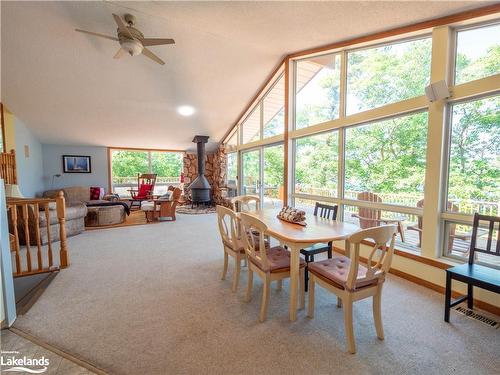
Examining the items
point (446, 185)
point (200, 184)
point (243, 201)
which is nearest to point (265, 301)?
point (243, 201)

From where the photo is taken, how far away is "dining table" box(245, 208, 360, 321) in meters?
1.87

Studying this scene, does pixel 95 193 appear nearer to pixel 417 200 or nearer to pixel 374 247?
pixel 374 247

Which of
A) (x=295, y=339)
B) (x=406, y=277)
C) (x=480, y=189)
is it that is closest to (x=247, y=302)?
(x=295, y=339)

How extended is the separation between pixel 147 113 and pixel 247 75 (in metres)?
2.70

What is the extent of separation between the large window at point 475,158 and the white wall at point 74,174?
8.46 m

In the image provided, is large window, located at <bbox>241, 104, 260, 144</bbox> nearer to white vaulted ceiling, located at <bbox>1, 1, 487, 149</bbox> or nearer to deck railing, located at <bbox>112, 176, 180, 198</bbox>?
white vaulted ceiling, located at <bbox>1, 1, 487, 149</bbox>

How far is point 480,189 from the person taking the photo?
231 cm

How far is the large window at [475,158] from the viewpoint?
7.29ft

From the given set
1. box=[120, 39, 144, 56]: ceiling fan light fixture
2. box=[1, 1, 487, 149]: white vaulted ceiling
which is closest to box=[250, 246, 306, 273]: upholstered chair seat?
box=[1, 1, 487, 149]: white vaulted ceiling

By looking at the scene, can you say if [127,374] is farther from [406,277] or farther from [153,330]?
[406,277]

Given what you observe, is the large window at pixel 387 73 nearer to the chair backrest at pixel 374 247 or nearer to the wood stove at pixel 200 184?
the chair backrest at pixel 374 247

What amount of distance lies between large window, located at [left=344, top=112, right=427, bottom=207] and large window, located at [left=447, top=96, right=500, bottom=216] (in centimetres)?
28

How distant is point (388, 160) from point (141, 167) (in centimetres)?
760

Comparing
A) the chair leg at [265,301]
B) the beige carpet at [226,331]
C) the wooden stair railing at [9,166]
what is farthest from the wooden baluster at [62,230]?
the chair leg at [265,301]
